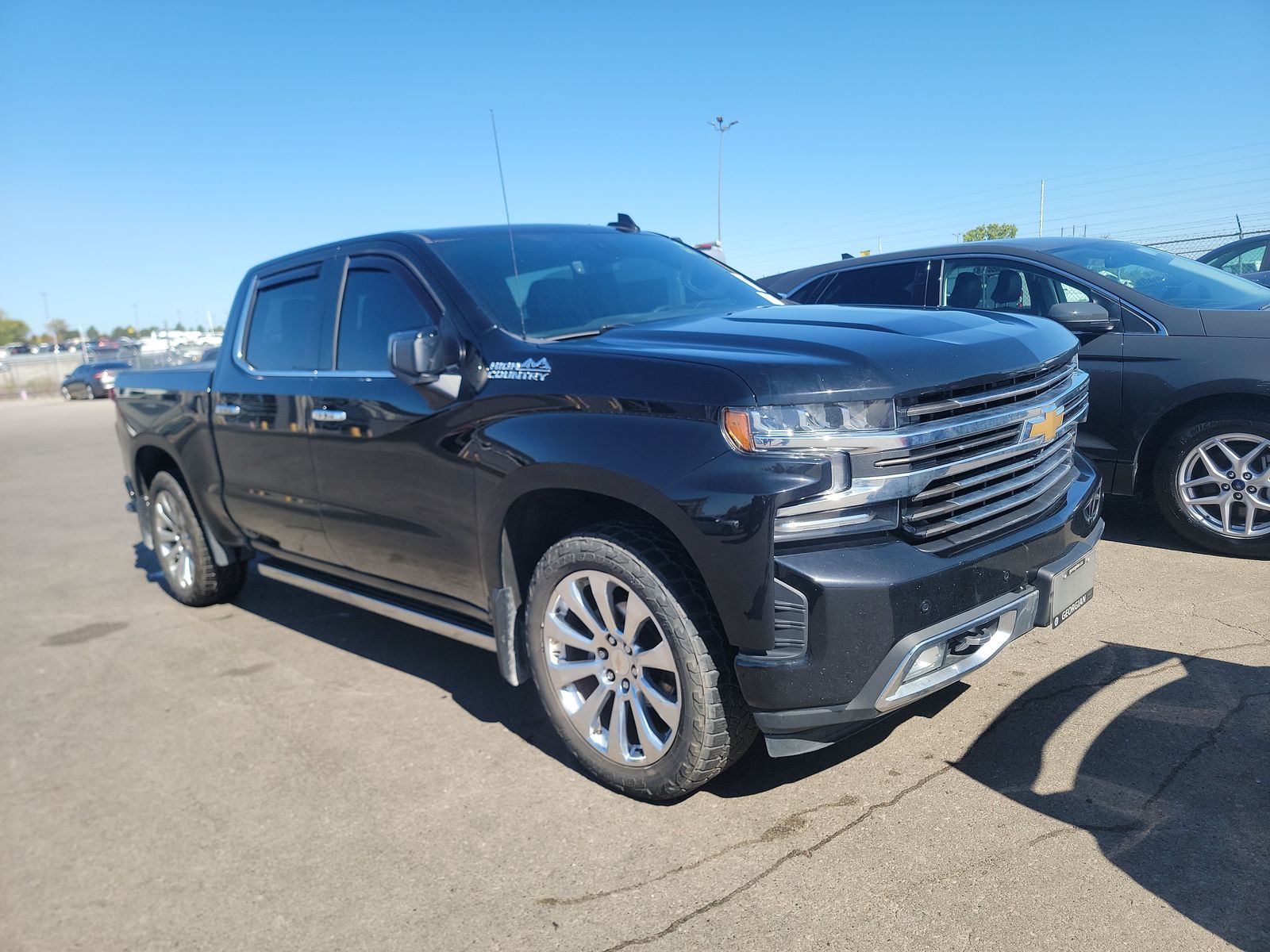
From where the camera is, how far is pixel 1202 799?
8.98ft

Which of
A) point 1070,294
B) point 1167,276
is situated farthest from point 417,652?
point 1167,276

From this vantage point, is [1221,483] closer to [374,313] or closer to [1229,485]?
[1229,485]

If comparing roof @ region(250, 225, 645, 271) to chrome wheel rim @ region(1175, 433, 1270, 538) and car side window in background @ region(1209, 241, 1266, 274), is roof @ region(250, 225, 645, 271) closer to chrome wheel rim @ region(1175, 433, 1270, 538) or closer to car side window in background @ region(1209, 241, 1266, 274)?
chrome wheel rim @ region(1175, 433, 1270, 538)

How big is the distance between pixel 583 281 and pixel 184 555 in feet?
11.1

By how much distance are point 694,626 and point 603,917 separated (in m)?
0.81

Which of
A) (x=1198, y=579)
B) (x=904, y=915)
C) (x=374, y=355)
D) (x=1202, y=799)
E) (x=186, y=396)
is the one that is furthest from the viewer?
(x=186, y=396)

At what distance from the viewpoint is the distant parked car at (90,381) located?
37.3 metres

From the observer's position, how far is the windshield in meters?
3.52

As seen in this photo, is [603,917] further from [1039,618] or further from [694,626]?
[1039,618]

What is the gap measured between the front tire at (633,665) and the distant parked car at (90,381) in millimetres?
38901

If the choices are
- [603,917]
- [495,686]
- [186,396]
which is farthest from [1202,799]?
[186,396]

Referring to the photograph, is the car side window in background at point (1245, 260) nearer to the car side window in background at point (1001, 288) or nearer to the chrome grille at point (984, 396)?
the car side window in background at point (1001, 288)

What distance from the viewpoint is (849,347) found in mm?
2699

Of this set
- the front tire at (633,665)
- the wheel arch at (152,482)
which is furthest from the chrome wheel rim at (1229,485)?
the wheel arch at (152,482)
